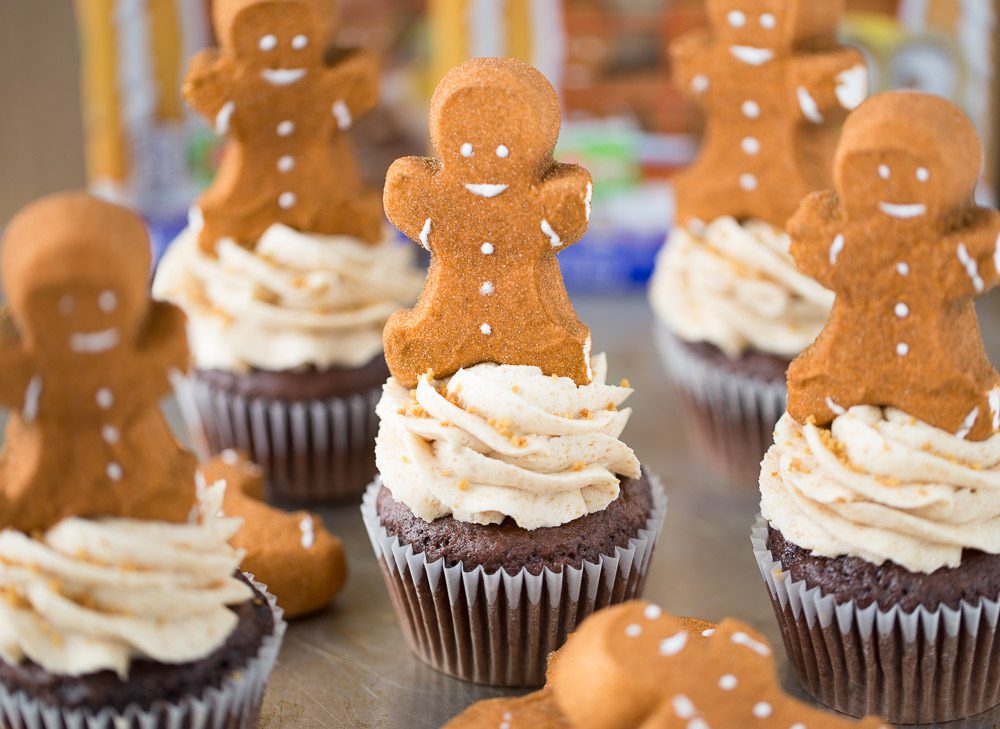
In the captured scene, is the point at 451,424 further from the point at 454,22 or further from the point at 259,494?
the point at 454,22

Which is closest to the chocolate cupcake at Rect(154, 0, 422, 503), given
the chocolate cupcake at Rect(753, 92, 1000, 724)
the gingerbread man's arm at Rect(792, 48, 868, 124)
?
the gingerbread man's arm at Rect(792, 48, 868, 124)

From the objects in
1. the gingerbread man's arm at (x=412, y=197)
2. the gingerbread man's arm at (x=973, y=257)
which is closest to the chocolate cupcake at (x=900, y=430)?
the gingerbread man's arm at (x=973, y=257)

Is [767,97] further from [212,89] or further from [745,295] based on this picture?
[212,89]

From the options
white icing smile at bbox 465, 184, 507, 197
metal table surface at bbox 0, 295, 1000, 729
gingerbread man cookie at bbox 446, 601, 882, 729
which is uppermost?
white icing smile at bbox 465, 184, 507, 197

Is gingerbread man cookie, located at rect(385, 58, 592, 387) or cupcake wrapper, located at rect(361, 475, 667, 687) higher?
gingerbread man cookie, located at rect(385, 58, 592, 387)

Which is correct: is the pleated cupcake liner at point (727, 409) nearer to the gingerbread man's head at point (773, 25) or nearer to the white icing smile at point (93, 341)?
the gingerbread man's head at point (773, 25)

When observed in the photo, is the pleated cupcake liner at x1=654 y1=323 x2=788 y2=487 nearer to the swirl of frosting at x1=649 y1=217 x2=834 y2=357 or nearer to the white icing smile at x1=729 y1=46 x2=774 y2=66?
the swirl of frosting at x1=649 y1=217 x2=834 y2=357
